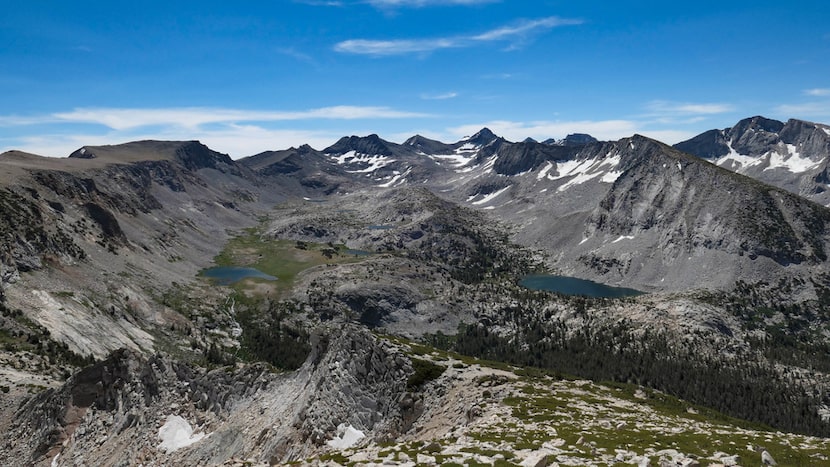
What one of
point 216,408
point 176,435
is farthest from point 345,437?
point 176,435

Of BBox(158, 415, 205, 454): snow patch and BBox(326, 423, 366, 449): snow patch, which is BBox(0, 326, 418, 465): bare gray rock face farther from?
BBox(326, 423, 366, 449): snow patch

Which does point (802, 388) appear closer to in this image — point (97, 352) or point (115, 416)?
point (115, 416)

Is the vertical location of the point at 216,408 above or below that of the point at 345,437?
below

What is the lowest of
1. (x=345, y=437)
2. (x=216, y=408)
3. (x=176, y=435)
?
(x=176, y=435)

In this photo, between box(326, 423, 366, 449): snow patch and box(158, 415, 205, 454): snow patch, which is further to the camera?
box(158, 415, 205, 454): snow patch

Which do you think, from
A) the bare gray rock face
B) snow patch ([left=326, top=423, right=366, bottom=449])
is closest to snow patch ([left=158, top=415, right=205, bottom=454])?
the bare gray rock face

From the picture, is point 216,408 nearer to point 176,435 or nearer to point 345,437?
point 176,435

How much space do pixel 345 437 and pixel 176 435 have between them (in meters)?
18.7

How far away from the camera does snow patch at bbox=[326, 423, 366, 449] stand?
42250mm

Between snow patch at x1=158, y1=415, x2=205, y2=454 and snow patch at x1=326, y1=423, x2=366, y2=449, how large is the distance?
15.1 m

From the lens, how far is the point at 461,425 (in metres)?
38.0

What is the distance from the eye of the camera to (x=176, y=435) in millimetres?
49656

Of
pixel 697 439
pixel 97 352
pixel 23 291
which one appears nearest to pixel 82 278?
pixel 23 291

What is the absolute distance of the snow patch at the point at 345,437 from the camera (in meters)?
42.2
